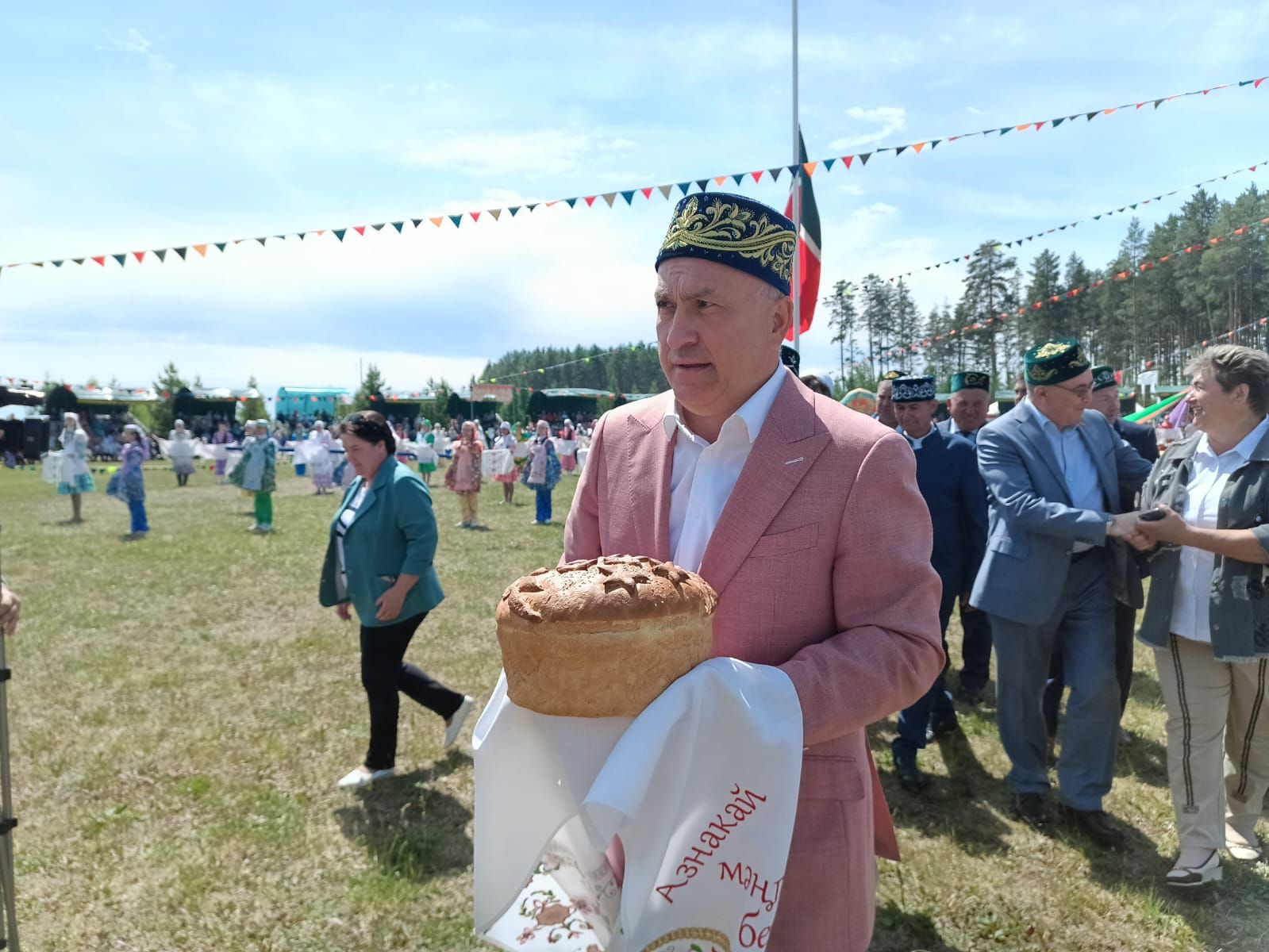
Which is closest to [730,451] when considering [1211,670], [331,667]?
[1211,670]

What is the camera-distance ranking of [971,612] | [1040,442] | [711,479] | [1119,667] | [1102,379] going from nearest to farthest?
[711,479]
[1040,442]
[1119,667]
[1102,379]
[971,612]

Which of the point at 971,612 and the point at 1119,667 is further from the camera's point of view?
the point at 971,612

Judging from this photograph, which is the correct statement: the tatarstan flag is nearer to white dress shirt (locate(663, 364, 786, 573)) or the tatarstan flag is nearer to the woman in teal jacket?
the woman in teal jacket

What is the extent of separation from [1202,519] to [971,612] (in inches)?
103

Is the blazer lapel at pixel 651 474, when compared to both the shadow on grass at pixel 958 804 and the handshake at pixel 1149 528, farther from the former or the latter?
the shadow on grass at pixel 958 804

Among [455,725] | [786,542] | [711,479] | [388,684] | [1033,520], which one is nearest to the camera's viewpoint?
[786,542]

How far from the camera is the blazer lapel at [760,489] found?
62.5 inches

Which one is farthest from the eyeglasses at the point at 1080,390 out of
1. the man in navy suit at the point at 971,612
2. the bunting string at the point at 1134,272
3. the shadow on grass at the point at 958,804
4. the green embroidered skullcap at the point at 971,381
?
the bunting string at the point at 1134,272

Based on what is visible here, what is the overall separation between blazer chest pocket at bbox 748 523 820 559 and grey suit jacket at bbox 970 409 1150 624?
9.08 ft

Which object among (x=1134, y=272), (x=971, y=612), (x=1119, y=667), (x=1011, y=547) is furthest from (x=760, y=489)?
(x=1134, y=272)

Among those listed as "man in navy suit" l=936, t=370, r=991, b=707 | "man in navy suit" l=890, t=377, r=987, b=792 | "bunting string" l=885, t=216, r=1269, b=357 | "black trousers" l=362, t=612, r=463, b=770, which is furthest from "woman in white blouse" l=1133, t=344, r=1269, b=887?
"bunting string" l=885, t=216, r=1269, b=357

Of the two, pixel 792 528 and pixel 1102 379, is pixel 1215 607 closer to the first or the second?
pixel 1102 379

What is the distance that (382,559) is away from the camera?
4.66 metres

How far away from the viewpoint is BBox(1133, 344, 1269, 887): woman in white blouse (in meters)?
3.46
